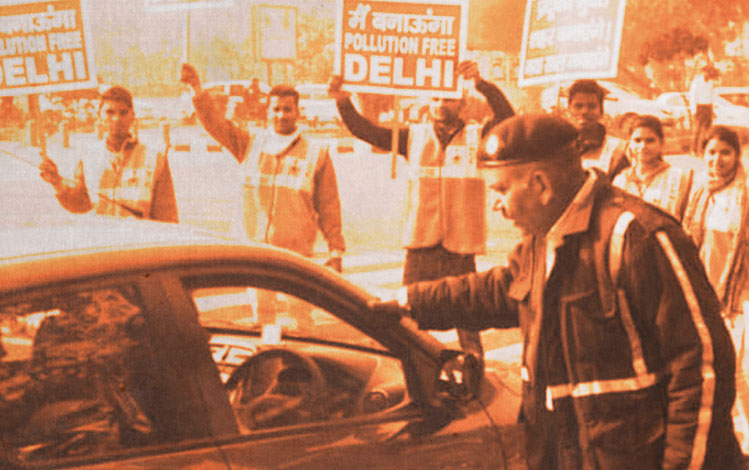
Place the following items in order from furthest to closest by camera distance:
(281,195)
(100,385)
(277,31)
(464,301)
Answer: (281,195)
(277,31)
(464,301)
(100,385)

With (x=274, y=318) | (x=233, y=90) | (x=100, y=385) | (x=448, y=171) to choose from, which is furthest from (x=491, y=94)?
(x=100, y=385)

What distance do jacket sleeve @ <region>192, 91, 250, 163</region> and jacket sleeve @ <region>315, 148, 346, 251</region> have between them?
0.32 metres

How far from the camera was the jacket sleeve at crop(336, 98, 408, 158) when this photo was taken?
3158mm

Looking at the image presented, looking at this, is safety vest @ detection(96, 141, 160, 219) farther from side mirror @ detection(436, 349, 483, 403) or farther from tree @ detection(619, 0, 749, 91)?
tree @ detection(619, 0, 749, 91)

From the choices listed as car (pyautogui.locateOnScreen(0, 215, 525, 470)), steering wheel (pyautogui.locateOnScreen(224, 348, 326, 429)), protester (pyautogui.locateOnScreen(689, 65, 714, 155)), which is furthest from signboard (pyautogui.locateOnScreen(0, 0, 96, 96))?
protester (pyautogui.locateOnScreen(689, 65, 714, 155))

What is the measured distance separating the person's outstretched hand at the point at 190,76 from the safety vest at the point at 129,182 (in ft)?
0.99

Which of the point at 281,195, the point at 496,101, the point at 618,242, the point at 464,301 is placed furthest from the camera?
the point at 281,195

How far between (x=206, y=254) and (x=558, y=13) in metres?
1.71

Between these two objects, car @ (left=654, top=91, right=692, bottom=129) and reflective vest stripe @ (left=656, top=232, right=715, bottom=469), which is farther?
car @ (left=654, top=91, right=692, bottom=129)

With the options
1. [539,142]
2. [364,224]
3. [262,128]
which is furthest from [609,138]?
[262,128]

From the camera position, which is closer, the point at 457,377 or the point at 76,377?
the point at 76,377

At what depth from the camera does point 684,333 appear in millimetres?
2305

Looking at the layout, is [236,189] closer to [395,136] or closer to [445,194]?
[395,136]

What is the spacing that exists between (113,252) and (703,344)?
1.69 metres
